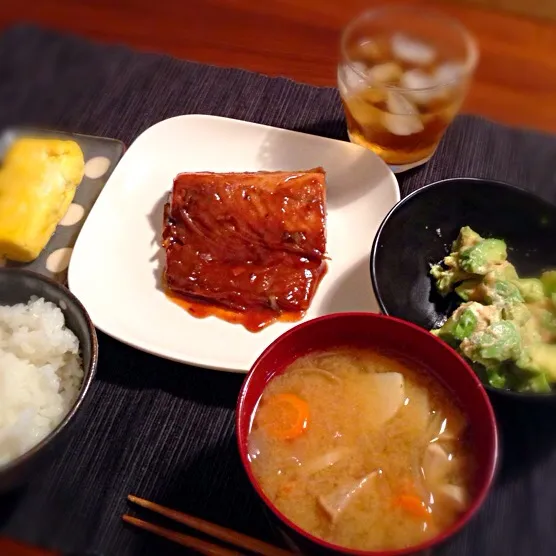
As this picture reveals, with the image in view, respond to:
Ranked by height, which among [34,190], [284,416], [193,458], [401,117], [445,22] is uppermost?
[445,22]

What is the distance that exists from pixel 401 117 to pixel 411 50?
24 cm

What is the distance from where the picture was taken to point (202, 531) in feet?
3.55

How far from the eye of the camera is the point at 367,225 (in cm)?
151

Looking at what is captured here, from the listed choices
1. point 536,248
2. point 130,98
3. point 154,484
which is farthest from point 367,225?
point 130,98

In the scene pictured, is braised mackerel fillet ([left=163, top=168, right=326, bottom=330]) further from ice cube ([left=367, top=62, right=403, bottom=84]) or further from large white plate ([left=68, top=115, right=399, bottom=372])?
ice cube ([left=367, top=62, right=403, bottom=84])

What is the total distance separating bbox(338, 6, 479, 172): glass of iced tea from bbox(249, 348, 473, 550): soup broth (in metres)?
0.70

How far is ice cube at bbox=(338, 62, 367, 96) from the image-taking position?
1477 millimetres

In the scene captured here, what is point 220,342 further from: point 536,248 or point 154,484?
point 536,248

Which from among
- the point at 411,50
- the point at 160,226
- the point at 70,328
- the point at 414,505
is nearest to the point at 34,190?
the point at 160,226

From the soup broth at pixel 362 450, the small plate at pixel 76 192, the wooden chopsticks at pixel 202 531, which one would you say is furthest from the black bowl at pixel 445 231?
the small plate at pixel 76 192

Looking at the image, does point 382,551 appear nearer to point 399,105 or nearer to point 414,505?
point 414,505

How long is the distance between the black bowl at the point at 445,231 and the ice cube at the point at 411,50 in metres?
0.41

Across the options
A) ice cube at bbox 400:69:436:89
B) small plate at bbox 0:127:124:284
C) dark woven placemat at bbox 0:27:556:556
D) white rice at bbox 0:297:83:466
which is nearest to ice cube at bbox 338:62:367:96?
ice cube at bbox 400:69:436:89

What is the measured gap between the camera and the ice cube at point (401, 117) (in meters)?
1.47
